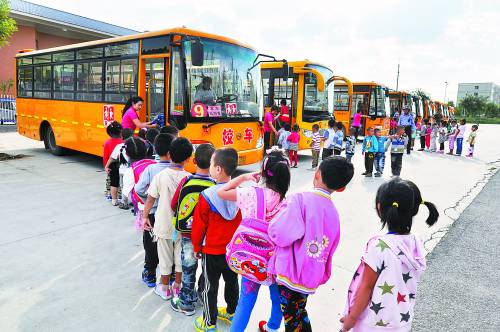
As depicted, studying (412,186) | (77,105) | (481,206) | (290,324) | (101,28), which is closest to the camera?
(412,186)

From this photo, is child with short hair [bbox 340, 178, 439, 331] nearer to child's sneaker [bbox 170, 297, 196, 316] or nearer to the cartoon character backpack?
the cartoon character backpack

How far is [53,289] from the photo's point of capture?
3.29 m

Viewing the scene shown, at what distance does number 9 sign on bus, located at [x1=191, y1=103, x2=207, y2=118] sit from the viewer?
642cm

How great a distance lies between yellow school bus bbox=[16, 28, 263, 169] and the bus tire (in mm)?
190

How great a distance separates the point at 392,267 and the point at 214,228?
46.3 inches

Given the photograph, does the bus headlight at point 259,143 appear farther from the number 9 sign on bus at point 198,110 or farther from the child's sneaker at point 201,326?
the child's sneaker at point 201,326

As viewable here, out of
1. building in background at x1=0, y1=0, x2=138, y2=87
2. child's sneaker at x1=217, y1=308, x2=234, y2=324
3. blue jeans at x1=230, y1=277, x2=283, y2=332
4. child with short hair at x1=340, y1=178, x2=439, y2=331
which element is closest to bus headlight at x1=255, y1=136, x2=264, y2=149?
child's sneaker at x1=217, y1=308, x2=234, y2=324

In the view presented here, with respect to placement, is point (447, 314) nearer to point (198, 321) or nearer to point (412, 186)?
point (412, 186)

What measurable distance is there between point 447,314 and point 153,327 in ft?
7.87

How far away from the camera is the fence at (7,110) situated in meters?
16.6

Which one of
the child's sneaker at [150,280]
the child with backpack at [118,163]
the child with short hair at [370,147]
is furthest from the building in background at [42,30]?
the child's sneaker at [150,280]

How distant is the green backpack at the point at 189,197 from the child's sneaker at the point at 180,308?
726 mm

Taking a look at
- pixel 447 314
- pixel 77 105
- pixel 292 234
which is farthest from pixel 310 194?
pixel 77 105

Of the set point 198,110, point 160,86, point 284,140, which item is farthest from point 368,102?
point 198,110
